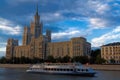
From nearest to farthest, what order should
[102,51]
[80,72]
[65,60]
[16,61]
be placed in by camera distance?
1. [80,72]
2. [65,60]
3. [102,51]
4. [16,61]

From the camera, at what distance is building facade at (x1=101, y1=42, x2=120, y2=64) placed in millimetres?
159450

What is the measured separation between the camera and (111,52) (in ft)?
534

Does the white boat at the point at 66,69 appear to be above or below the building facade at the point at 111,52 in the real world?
below

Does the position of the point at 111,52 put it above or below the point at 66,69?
above

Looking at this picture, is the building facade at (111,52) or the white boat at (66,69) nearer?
the white boat at (66,69)

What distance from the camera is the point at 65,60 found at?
15812cm

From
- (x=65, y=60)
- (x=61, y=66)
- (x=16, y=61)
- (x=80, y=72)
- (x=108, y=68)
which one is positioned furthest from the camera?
(x=16, y=61)

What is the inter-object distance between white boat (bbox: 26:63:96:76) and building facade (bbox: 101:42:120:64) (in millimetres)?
79525

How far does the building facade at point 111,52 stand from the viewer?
159 meters

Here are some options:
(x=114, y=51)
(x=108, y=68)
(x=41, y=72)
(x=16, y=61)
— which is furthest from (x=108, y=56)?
(x=41, y=72)

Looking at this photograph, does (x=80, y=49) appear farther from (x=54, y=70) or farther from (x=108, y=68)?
(x=54, y=70)

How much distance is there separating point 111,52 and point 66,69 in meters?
89.1

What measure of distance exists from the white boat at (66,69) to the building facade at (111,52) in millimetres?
79525

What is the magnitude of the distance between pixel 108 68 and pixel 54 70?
135ft
